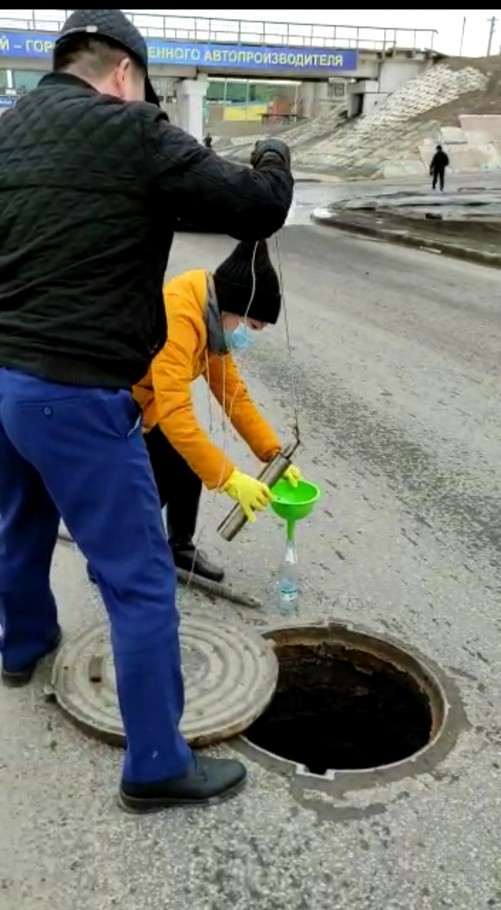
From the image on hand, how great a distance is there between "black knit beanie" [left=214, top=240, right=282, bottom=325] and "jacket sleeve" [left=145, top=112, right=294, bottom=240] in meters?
0.85

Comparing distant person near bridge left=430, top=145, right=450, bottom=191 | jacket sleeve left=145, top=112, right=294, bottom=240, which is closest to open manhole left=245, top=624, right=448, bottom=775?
jacket sleeve left=145, top=112, right=294, bottom=240

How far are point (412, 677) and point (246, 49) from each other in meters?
46.5

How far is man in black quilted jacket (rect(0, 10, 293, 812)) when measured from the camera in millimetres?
2078

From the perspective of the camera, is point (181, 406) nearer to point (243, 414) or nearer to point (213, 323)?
point (213, 323)

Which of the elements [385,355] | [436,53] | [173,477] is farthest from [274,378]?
[436,53]

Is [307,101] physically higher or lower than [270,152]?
lower

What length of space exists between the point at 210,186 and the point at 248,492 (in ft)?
3.67

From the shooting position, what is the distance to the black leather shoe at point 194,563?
11.9 ft

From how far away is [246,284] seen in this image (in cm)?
310

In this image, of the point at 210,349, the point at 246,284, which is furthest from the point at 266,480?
the point at 246,284

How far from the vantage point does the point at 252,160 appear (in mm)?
2338

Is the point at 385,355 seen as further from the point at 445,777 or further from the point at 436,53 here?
the point at 436,53

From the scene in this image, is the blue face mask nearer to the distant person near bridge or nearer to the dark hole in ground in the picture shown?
the dark hole in ground

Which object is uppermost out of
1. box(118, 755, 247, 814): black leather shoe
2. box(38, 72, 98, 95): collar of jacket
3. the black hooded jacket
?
box(38, 72, 98, 95): collar of jacket
